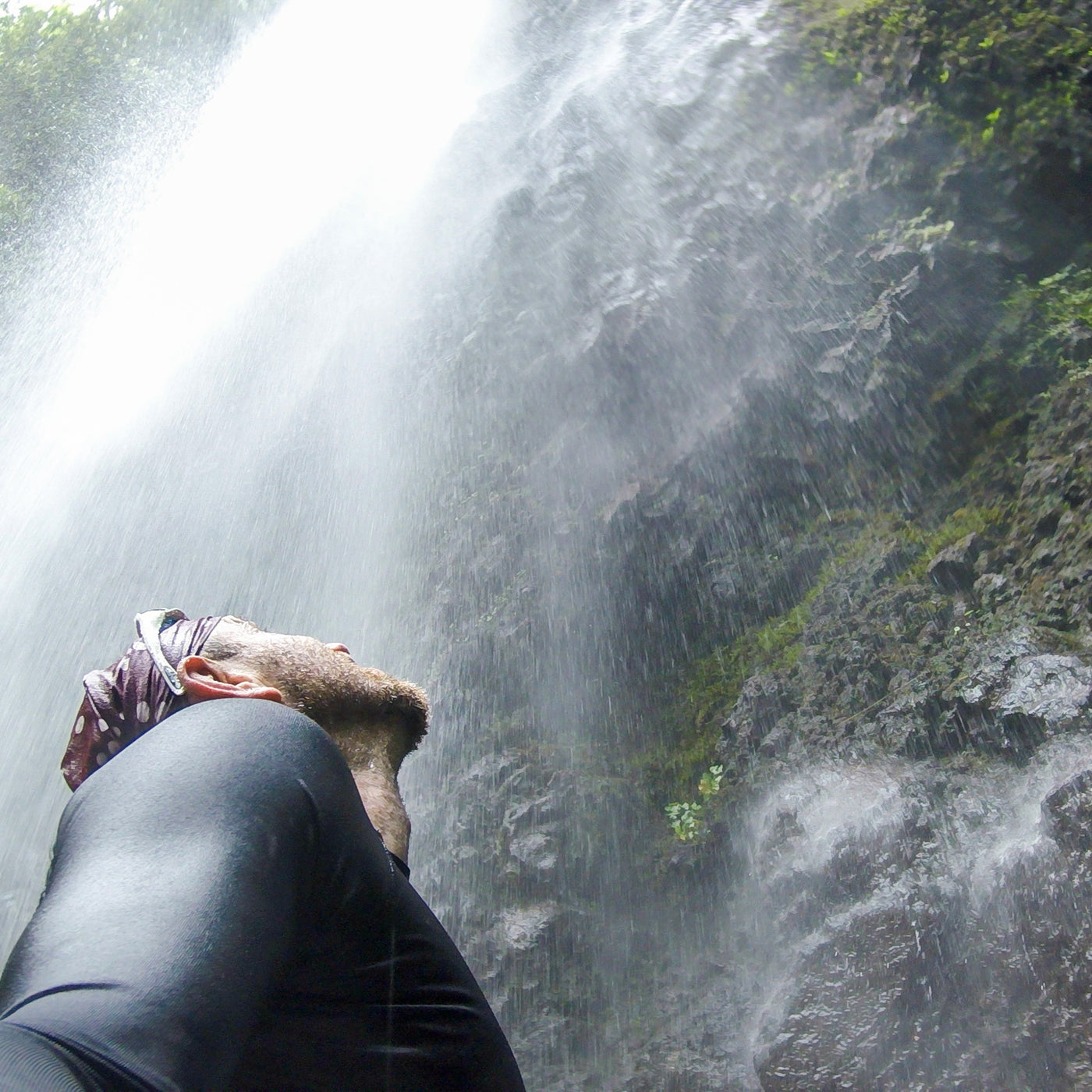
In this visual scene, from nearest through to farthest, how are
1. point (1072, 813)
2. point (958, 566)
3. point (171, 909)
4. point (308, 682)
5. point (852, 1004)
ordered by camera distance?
point (171, 909) < point (308, 682) < point (1072, 813) < point (852, 1004) < point (958, 566)

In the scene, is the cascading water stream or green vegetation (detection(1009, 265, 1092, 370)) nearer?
green vegetation (detection(1009, 265, 1092, 370))

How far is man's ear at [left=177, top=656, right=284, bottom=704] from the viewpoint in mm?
1639

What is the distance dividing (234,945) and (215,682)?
0.70 m

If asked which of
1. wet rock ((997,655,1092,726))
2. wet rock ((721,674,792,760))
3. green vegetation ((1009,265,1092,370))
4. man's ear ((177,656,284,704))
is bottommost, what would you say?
wet rock ((721,674,792,760))

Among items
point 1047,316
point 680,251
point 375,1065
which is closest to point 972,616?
point 1047,316

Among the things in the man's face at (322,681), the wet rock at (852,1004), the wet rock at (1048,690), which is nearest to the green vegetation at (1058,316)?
the wet rock at (1048,690)

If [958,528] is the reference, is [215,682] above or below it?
above

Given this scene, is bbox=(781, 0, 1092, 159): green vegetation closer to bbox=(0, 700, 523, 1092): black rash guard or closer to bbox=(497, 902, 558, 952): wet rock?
bbox=(497, 902, 558, 952): wet rock

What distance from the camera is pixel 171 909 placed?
1.00 metres

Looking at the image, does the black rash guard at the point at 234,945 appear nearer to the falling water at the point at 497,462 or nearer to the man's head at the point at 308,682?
the man's head at the point at 308,682

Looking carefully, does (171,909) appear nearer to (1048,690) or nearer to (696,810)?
(1048,690)

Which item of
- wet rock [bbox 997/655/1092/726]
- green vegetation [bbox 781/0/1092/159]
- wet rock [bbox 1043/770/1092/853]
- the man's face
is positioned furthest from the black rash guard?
green vegetation [bbox 781/0/1092/159]

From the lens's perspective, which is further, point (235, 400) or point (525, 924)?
point (235, 400)

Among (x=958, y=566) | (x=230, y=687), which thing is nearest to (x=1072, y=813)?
(x=958, y=566)
